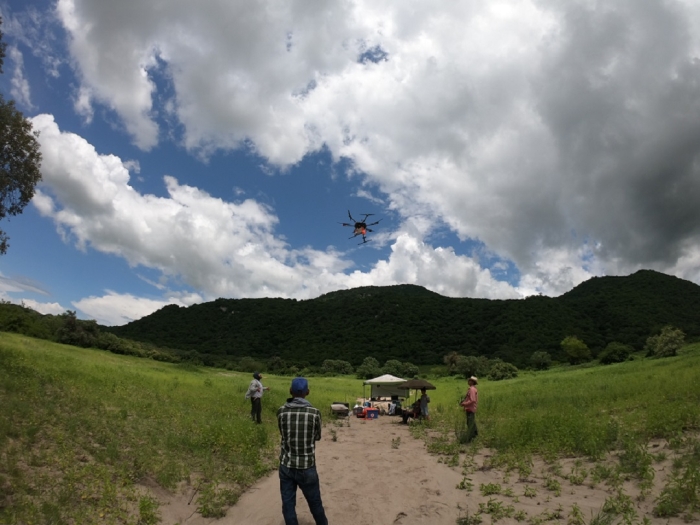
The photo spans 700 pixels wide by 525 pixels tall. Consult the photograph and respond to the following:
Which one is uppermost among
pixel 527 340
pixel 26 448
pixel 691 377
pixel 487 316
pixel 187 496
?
pixel 487 316

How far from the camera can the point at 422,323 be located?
355 ft

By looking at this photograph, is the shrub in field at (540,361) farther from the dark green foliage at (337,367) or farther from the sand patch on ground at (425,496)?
the sand patch on ground at (425,496)

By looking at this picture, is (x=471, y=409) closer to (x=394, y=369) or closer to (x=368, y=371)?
(x=394, y=369)

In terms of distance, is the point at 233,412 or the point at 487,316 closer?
the point at 233,412

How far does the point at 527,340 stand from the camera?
8144 cm

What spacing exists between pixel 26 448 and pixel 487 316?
10469cm

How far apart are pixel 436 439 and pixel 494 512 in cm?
785

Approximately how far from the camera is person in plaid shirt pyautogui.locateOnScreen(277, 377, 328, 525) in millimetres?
5391

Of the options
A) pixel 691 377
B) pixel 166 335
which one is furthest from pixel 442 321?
pixel 691 377

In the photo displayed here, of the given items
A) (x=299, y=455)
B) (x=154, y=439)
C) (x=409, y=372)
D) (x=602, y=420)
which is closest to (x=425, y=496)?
(x=299, y=455)

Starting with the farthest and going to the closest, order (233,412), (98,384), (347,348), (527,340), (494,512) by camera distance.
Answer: (347,348), (527,340), (233,412), (98,384), (494,512)

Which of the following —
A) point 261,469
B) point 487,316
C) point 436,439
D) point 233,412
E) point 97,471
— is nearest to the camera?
point 97,471

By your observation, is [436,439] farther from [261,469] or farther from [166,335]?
[166,335]

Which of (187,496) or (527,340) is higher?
(527,340)
